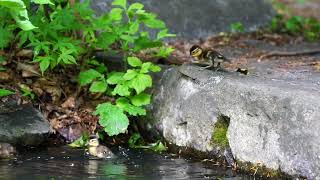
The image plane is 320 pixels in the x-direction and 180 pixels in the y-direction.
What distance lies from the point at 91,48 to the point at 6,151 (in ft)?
7.58

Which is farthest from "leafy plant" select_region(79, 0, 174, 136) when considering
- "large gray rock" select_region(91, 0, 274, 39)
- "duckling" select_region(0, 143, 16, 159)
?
"large gray rock" select_region(91, 0, 274, 39)

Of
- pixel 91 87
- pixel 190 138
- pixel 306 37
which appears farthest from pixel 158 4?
pixel 190 138

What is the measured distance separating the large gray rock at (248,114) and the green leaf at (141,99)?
6.7 inches

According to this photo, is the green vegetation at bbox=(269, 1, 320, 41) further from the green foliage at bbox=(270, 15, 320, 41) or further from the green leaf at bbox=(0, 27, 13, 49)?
the green leaf at bbox=(0, 27, 13, 49)

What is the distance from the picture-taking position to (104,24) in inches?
336

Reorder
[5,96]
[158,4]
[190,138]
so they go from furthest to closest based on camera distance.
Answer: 1. [158,4]
2. [5,96]
3. [190,138]

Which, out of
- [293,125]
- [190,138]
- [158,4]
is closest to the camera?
[293,125]

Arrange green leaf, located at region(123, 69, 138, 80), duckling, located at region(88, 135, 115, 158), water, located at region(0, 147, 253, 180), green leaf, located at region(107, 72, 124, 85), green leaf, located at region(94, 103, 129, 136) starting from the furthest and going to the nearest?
green leaf, located at region(107, 72, 124, 85)
green leaf, located at region(123, 69, 138, 80)
green leaf, located at region(94, 103, 129, 136)
duckling, located at region(88, 135, 115, 158)
water, located at region(0, 147, 253, 180)

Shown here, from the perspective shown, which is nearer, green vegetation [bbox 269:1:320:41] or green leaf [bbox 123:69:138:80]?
green leaf [bbox 123:69:138:80]

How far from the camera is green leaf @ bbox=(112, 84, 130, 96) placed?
799 cm

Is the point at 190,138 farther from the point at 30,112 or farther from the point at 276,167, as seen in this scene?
the point at 30,112

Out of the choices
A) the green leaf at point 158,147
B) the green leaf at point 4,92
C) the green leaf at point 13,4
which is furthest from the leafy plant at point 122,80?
the green leaf at point 13,4

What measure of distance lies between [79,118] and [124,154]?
1.13m

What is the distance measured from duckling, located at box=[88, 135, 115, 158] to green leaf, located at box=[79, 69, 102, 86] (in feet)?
3.67
